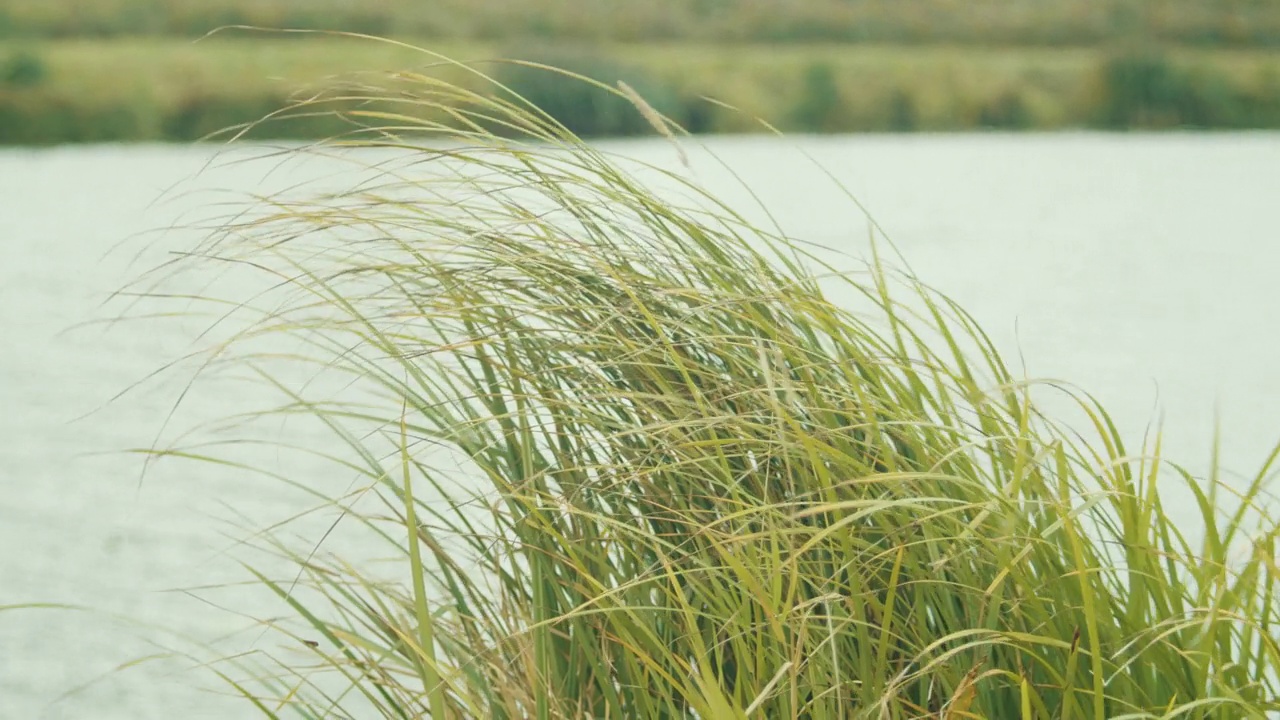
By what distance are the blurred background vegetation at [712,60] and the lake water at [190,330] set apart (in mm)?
1395

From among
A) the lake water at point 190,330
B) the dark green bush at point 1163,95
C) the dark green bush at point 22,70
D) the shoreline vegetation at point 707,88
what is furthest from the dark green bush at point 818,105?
the dark green bush at point 22,70

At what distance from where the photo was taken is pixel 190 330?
6.71m

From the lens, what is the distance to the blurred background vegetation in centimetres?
1758

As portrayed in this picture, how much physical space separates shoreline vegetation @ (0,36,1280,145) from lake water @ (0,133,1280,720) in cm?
116

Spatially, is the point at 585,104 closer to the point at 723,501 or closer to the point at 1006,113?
the point at 1006,113

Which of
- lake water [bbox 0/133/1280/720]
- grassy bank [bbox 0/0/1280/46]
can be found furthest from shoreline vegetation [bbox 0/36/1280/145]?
grassy bank [bbox 0/0/1280/46]

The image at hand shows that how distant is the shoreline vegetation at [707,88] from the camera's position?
17.1m

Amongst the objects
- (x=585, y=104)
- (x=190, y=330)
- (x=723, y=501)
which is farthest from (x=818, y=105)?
(x=723, y=501)

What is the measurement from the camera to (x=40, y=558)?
13.2 feet

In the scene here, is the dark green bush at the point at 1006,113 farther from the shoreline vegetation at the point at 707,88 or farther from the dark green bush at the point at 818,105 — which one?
the dark green bush at the point at 818,105

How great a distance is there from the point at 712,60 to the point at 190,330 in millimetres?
18628

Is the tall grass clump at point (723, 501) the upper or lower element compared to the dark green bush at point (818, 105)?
lower

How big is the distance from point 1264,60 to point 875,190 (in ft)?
49.4

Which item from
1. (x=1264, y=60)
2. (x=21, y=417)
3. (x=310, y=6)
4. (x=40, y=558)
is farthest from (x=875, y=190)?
(x=310, y=6)
